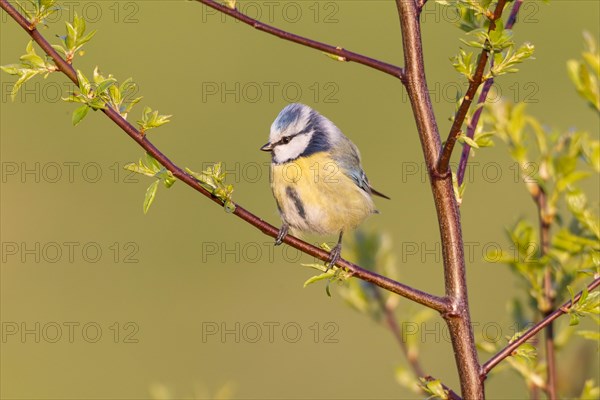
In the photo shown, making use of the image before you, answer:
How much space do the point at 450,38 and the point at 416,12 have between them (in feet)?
31.8

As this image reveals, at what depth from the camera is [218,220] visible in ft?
30.1

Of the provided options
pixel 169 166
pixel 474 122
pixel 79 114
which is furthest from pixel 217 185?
pixel 474 122

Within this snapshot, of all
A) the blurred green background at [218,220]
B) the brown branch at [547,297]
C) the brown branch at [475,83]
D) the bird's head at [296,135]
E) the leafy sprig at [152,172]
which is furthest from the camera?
the blurred green background at [218,220]

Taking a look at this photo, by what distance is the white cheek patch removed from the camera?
13.0 ft

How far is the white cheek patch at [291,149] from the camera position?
3.97m

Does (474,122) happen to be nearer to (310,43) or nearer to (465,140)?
(465,140)

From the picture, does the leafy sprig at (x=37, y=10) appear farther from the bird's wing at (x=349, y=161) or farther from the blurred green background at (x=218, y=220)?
the blurred green background at (x=218, y=220)

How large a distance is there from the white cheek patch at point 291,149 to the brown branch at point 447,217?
189 cm

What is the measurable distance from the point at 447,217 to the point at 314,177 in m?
1.85

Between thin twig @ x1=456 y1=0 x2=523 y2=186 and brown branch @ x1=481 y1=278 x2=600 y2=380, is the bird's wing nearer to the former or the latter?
thin twig @ x1=456 y1=0 x2=523 y2=186

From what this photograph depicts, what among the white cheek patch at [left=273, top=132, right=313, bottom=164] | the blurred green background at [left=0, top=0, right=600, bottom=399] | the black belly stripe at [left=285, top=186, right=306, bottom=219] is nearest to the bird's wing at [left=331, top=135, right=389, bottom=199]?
the white cheek patch at [left=273, top=132, right=313, bottom=164]

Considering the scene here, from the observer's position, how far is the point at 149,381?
7.62m

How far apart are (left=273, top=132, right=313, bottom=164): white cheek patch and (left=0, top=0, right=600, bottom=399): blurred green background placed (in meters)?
3.24

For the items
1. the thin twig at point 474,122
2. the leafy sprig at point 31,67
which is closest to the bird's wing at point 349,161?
the thin twig at point 474,122
